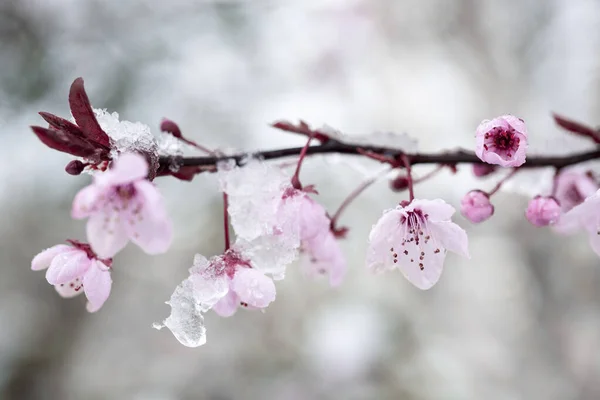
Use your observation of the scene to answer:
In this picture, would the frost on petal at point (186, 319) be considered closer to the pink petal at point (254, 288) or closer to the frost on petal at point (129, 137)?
the pink petal at point (254, 288)

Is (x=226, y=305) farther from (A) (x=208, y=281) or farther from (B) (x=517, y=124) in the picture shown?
(B) (x=517, y=124)

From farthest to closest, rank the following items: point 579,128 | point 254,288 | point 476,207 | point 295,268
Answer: point 295,268 < point 579,128 < point 476,207 < point 254,288

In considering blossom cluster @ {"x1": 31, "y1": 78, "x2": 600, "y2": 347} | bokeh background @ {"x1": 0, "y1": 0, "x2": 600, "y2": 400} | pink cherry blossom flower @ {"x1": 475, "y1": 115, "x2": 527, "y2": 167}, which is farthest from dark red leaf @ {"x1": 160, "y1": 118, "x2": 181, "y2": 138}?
bokeh background @ {"x1": 0, "y1": 0, "x2": 600, "y2": 400}

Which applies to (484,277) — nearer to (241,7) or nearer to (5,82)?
(241,7)

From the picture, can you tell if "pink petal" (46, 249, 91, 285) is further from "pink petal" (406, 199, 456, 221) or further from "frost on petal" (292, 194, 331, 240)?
"pink petal" (406, 199, 456, 221)

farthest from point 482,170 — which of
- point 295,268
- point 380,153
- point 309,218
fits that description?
point 295,268

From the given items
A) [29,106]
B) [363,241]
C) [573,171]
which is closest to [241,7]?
[29,106]
